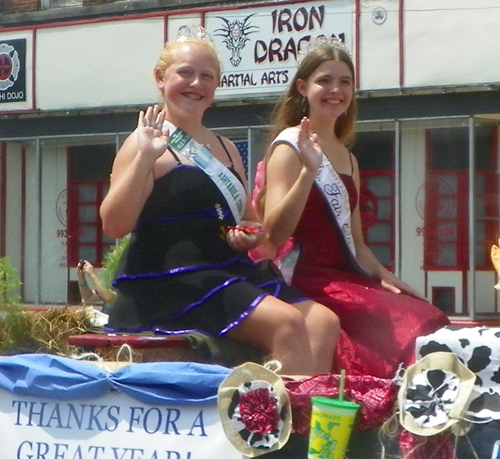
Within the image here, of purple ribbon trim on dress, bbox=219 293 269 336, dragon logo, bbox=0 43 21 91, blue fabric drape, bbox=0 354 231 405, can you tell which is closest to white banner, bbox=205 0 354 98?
dragon logo, bbox=0 43 21 91

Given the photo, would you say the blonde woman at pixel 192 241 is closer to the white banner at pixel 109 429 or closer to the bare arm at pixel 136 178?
the bare arm at pixel 136 178

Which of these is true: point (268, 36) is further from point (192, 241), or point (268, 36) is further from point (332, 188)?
point (192, 241)

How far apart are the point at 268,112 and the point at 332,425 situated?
11666 millimetres

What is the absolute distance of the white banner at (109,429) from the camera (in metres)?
2.89

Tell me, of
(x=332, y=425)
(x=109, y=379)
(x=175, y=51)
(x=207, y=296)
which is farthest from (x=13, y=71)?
(x=332, y=425)

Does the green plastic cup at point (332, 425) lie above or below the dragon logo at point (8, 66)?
below

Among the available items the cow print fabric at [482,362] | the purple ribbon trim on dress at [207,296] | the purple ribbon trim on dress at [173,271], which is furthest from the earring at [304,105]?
the cow print fabric at [482,362]

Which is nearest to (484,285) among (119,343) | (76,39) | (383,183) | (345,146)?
(383,183)

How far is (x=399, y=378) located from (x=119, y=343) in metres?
1.03

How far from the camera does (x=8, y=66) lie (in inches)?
624

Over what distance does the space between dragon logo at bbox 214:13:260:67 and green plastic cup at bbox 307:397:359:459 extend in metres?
11.7

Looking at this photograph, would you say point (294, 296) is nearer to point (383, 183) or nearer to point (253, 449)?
point (253, 449)

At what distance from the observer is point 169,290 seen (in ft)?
11.2

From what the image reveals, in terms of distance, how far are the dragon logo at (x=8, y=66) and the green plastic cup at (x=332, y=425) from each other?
13.8 metres
